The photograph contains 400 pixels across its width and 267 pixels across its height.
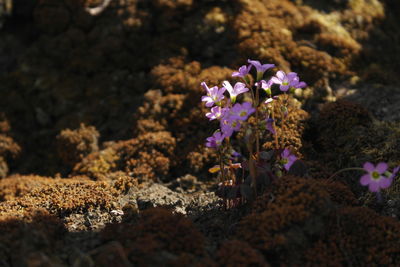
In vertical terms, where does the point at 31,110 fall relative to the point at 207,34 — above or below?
below

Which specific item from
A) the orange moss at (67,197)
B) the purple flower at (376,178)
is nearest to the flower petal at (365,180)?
the purple flower at (376,178)

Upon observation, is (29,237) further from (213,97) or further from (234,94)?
(234,94)

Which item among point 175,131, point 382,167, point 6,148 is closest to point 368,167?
point 382,167

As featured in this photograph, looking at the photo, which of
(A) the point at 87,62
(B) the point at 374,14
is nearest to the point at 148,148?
(A) the point at 87,62

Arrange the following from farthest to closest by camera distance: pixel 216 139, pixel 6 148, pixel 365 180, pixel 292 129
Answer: pixel 6 148
pixel 292 129
pixel 216 139
pixel 365 180

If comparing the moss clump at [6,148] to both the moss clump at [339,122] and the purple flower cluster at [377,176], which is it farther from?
the purple flower cluster at [377,176]

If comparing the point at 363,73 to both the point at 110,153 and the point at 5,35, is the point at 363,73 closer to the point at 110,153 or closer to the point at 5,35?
the point at 110,153
